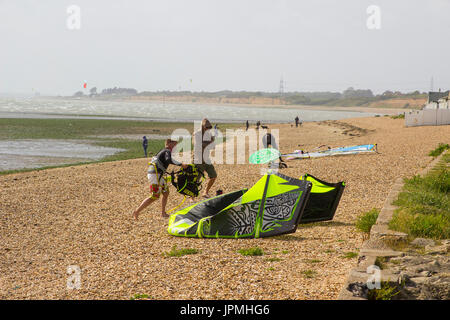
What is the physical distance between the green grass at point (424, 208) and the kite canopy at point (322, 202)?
3.54 feet

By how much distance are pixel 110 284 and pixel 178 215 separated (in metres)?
3.05

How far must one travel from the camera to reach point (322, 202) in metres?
8.84

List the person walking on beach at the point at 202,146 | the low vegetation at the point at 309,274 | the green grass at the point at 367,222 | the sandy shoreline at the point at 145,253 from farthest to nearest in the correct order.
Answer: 1. the person walking on beach at the point at 202,146
2. the green grass at the point at 367,222
3. the low vegetation at the point at 309,274
4. the sandy shoreline at the point at 145,253

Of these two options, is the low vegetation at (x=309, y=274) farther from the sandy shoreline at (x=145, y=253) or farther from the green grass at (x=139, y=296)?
the green grass at (x=139, y=296)

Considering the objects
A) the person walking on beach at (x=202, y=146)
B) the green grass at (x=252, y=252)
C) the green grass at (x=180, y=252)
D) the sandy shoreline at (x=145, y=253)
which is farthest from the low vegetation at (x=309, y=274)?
the person walking on beach at (x=202, y=146)

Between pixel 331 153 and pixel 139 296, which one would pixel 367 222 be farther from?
pixel 331 153

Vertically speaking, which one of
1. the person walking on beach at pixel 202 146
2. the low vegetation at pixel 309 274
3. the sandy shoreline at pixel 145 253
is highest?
the person walking on beach at pixel 202 146

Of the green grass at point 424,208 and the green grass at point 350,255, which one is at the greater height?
the green grass at point 424,208

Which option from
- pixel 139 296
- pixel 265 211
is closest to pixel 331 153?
pixel 265 211

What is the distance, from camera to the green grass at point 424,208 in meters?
6.58

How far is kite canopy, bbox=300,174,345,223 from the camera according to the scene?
880 cm

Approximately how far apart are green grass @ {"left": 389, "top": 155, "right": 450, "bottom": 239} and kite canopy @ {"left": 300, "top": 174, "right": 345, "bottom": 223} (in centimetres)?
108

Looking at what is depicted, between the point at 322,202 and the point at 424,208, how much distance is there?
1824mm

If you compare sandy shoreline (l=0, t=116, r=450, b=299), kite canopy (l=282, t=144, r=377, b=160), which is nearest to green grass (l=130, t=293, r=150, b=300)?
sandy shoreline (l=0, t=116, r=450, b=299)
